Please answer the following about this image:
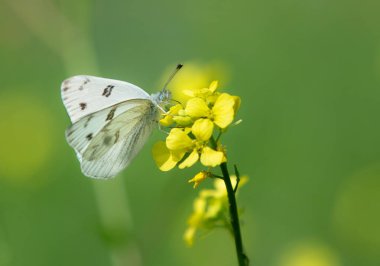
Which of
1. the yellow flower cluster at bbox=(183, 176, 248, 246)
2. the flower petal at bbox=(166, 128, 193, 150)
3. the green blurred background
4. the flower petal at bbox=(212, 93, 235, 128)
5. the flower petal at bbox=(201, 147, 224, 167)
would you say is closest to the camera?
the flower petal at bbox=(201, 147, 224, 167)

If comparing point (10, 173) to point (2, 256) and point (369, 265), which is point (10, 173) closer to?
point (2, 256)

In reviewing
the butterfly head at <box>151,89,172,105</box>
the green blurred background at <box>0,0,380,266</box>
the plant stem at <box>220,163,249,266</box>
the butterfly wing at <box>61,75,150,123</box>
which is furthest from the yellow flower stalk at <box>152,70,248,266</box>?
the green blurred background at <box>0,0,380,266</box>

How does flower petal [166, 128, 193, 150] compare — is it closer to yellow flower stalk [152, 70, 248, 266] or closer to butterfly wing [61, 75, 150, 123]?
yellow flower stalk [152, 70, 248, 266]

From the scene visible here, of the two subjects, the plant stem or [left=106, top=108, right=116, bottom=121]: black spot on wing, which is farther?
[left=106, top=108, right=116, bottom=121]: black spot on wing

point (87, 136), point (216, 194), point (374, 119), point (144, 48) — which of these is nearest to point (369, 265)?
point (374, 119)

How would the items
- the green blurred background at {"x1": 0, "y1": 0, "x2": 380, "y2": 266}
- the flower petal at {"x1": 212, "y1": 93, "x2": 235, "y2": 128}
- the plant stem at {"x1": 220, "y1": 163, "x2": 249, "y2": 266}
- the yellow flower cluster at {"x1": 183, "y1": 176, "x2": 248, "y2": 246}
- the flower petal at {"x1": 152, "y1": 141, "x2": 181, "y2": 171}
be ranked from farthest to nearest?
the green blurred background at {"x1": 0, "y1": 0, "x2": 380, "y2": 266} < the yellow flower cluster at {"x1": 183, "y1": 176, "x2": 248, "y2": 246} < the flower petal at {"x1": 152, "y1": 141, "x2": 181, "y2": 171} < the flower petal at {"x1": 212, "y1": 93, "x2": 235, "y2": 128} < the plant stem at {"x1": 220, "y1": 163, "x2": 249, "y2": 266}

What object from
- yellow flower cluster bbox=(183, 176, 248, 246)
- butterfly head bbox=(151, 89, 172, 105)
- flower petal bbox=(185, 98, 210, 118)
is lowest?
yellow flower cluster bbox=(183, 176, 248, 246)
